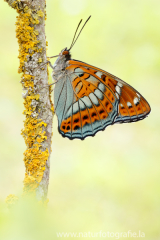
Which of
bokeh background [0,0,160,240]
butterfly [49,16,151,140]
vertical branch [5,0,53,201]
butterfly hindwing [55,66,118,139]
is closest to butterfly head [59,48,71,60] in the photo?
butterfly [49,16,151,140]

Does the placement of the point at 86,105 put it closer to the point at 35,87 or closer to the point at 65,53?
the point at 65,53

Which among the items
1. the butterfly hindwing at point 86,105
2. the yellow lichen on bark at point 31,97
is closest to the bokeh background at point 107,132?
the butterfly hindwing at point 86,105

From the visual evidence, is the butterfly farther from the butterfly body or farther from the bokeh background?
the bokeh background

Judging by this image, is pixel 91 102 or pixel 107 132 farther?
pixel 107 132

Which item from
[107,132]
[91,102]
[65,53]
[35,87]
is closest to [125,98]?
[91,102]

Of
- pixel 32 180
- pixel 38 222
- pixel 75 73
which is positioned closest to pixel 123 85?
pixel 75 73

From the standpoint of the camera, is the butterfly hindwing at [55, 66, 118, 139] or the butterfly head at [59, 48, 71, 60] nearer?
the butterfly head at [59, 48, 71, 60]

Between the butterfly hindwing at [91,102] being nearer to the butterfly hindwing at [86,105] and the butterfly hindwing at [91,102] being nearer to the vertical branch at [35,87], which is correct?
the butterfly hindwing at [86,105]
